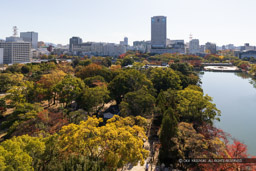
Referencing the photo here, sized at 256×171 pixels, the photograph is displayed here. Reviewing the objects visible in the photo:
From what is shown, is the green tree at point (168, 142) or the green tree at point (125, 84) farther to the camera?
the green tree at point (125, 84)

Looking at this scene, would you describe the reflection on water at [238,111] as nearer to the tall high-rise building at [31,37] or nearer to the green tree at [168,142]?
the green tree at [168,142]

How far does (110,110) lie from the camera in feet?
62.5

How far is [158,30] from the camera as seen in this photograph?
98.0 metres

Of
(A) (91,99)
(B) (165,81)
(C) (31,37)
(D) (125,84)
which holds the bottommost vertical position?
(A) (91,99)

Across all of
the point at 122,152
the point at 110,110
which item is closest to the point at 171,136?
the point at 122,152

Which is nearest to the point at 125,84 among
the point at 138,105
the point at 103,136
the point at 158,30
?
the point at 138,105

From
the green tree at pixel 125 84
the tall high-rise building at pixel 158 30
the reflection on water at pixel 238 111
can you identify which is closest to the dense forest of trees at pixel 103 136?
the green tree at pixel 125 84

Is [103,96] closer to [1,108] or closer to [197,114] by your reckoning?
[197,114]

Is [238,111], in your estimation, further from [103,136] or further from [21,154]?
[21,154]

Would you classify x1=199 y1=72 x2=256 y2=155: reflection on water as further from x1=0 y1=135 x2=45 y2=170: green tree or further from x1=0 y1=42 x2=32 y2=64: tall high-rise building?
x1=0 y1=42 x2=32 y2=64: tall high-rise building

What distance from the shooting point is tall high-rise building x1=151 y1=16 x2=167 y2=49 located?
9738 cm

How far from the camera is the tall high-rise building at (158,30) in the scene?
97.4m

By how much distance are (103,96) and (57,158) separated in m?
9.21

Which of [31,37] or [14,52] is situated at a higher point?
[31,37]
